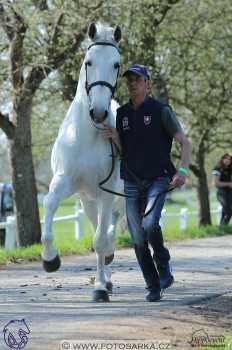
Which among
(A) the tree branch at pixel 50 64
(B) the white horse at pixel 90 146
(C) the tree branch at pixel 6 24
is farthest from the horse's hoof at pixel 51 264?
(A) the tree branch at pixel 50 64

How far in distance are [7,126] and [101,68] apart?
8.67m

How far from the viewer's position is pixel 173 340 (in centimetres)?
723

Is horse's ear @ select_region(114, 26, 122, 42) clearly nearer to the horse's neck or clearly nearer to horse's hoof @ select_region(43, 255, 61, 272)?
the horse's neck

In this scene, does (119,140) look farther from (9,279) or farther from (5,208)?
(5,208)

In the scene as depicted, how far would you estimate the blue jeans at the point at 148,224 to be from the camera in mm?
9172

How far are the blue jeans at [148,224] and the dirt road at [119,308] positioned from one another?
1.20 feet

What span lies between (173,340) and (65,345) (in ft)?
3.00

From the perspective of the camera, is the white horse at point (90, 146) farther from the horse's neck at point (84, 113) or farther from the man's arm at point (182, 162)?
the man's arm at point (182, 162)

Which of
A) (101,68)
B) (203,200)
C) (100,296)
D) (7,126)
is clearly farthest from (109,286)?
(203,200)

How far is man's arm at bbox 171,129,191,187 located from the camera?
29.2 ft

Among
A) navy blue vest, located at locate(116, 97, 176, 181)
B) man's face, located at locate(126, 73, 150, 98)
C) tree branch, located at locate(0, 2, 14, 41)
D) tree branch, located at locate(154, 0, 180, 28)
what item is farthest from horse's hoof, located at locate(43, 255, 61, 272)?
tree branch, located at locate(154, 0, 180, 28)

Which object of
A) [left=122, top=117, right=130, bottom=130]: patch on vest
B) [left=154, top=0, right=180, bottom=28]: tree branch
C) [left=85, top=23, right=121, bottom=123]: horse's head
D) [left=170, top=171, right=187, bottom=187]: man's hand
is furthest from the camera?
[left=154, top=0, right=180, bottom=28]: tree branch

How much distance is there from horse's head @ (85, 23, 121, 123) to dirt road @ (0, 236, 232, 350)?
6.11 feet

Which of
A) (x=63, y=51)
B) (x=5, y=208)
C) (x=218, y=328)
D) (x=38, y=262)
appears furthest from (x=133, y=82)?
(x=5, y=208)
